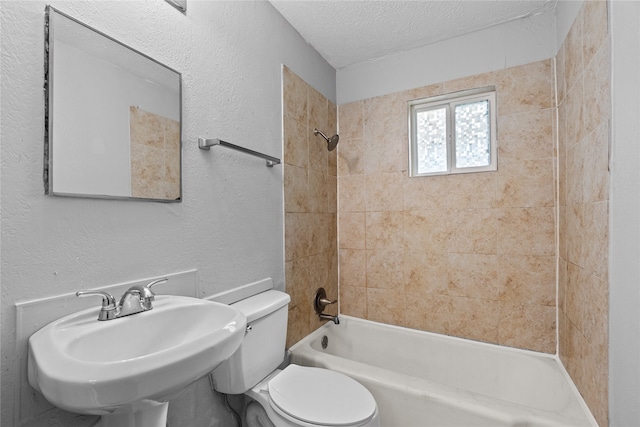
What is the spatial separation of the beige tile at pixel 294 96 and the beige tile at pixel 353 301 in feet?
4.20

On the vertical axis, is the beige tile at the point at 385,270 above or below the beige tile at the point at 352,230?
below

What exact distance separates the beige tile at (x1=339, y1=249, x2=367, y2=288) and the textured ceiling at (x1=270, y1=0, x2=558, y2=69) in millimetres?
1458

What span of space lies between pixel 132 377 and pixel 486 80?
7.31 ft

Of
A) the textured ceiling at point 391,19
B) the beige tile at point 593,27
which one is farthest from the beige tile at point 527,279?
the textured ceiling at point 391,19

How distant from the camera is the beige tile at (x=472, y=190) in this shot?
1.87m

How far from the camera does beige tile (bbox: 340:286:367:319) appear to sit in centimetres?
228

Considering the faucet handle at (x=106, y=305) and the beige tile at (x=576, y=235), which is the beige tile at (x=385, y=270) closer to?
the beige tile at (x=576, y=235)

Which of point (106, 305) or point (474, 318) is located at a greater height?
point (106, 305)

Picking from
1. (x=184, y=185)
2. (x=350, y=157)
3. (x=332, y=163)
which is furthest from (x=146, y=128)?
(x=350, y=157)

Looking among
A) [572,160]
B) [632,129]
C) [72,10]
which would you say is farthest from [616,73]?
[72,10]

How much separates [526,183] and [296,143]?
4.51ft

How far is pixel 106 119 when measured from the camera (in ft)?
3.17

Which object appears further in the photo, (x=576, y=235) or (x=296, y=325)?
(x=296, y=325)

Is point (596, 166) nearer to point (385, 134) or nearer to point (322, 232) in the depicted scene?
point (385, 134)
